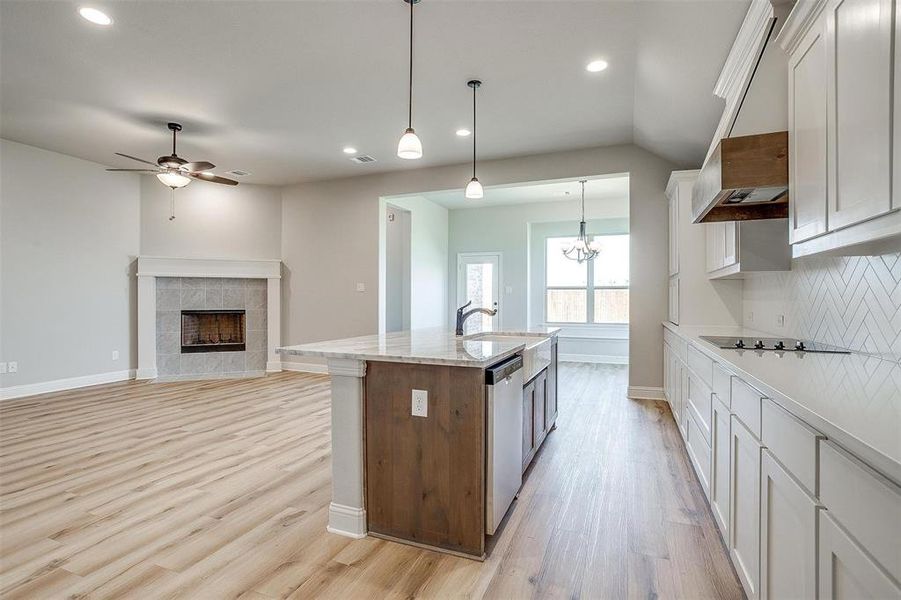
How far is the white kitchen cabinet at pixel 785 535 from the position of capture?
44.7 inches

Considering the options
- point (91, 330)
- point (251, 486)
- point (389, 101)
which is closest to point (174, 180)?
point (389, 101)

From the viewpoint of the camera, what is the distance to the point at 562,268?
8445 millimetres

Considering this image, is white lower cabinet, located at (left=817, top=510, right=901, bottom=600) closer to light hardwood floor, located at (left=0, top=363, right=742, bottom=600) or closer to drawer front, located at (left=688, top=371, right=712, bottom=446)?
light hardwood floor, located at (left=0, top=363, right=742, bottom=600)

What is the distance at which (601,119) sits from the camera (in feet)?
14.5

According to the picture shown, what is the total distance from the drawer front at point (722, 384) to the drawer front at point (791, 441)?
447 mm

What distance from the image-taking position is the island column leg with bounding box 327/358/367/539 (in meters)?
2.20

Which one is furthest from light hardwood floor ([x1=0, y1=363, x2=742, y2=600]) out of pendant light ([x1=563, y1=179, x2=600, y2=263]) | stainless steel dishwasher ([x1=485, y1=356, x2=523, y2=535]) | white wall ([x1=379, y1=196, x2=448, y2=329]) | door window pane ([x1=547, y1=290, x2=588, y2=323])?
door window pane ([x1=547, y1=290, x2=588, y2=323])

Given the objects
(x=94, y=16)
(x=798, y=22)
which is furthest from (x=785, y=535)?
(x=94, y=16)

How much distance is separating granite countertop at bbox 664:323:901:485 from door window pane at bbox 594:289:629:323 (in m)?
6.05

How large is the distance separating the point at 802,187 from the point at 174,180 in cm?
504

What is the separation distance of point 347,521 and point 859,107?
259 centimetres

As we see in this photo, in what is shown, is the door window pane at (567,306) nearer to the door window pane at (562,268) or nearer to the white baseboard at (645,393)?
the door window pane at (562,268)

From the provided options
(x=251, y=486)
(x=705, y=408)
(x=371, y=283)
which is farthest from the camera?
(x=371, y=283)

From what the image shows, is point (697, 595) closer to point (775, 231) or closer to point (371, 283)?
point (775, 231)
